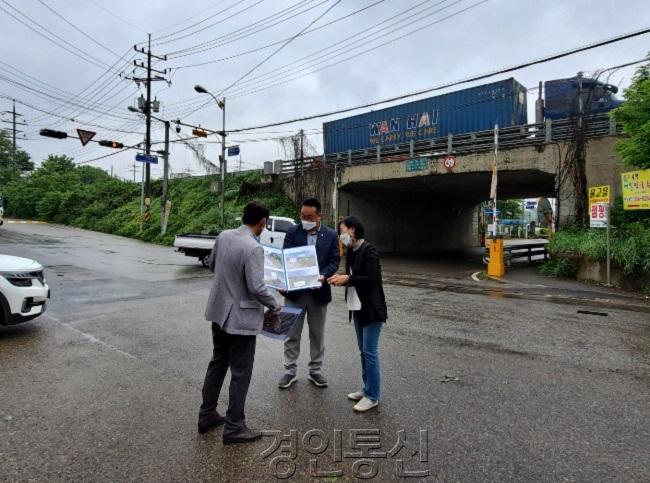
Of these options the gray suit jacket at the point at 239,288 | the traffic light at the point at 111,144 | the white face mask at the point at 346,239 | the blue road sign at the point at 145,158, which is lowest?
the gray suit jacket at the point at 239,288

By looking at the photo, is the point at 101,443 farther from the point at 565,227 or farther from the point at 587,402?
the point at 565,227

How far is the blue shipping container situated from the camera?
58.4ft

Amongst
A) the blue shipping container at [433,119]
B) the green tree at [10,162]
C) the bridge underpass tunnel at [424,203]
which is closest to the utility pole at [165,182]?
the blue shipping container at [433,119]

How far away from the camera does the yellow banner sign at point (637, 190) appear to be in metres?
11.7

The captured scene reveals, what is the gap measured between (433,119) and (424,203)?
30.2 ft

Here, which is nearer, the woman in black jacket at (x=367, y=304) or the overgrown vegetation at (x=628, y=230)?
the woman in black jacket at (x=367, y=304)

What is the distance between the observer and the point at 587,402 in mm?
3871

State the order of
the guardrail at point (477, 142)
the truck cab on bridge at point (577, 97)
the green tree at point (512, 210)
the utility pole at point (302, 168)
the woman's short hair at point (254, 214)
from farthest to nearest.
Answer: the green tree at point (512, 210) < the utility pole at point (302, 168) < the truck cab on bridge at point (577, 97) < the guardrail at point (477, 142) < the woman's short hair at point (254, 214)

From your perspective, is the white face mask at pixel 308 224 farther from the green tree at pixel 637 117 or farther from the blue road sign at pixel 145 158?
the blue road sign at pixel 145 158

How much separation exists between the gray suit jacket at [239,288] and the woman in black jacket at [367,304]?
2.68ft

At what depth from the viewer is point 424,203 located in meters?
28.6

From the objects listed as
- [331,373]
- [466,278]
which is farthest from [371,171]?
[331,373]

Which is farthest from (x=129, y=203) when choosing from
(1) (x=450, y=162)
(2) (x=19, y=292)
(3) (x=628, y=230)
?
(3) (x=628, y=230)

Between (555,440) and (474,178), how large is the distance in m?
18.4
